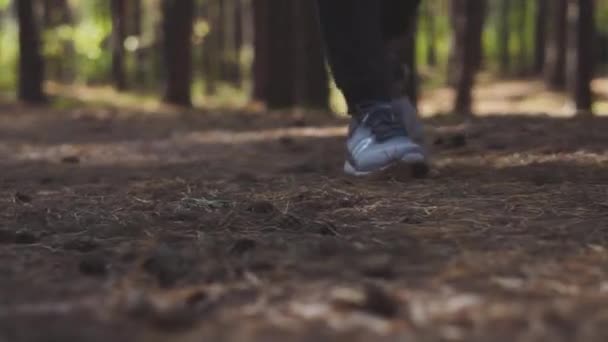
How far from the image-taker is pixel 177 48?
11055 millimetres

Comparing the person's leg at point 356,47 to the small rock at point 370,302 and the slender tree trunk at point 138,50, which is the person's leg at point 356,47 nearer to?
the small rock at point 370,302

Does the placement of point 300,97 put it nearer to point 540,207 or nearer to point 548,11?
point 540,207

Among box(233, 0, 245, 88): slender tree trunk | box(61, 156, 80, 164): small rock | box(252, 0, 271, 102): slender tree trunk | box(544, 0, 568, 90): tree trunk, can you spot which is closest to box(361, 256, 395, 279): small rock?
box(61, 156, 80, 164): small rock

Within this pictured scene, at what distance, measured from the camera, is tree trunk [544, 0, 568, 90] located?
17.4 metres

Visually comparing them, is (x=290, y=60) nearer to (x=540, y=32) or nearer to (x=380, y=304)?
(x=380, y=304)

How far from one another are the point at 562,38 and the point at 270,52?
9.51m

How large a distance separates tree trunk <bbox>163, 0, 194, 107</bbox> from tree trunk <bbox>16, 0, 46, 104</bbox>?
1.72 m

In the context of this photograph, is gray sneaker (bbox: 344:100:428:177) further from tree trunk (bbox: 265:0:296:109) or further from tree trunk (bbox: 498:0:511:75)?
tree trunk (bbox: 498:0:511:75)

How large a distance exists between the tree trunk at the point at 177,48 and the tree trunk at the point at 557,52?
9.39m

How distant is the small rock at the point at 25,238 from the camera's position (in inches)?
74.4

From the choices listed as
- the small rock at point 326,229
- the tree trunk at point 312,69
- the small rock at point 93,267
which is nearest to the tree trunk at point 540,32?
the tree trunk at point 312,69

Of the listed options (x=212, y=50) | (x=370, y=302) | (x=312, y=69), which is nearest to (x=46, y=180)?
(x=370, y=302)

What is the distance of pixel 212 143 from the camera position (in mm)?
5242

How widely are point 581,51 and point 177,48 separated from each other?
557cm
